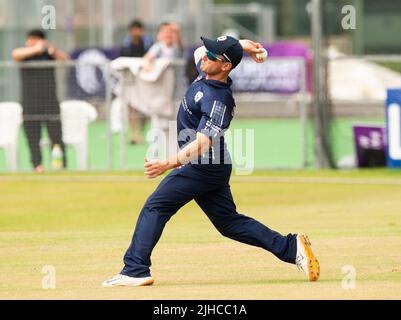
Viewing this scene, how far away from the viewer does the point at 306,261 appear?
10891 mm

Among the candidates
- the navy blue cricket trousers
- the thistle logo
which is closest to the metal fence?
the thistle logo

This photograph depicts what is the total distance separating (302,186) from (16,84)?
11.1 m

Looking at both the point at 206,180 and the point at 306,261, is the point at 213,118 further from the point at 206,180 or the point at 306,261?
the point at 306,261

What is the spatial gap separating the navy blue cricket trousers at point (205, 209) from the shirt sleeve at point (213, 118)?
0.51 m

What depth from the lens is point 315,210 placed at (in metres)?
16.6

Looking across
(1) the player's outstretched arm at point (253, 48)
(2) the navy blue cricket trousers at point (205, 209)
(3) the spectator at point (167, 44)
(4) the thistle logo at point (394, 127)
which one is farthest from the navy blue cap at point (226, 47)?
(3) the spectator at point (167, 44)

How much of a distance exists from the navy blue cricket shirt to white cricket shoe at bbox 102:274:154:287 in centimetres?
103

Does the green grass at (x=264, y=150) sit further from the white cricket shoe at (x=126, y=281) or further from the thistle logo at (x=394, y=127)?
the white cricket shoe at (x=126, y=281)

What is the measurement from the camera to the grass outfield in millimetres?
10516

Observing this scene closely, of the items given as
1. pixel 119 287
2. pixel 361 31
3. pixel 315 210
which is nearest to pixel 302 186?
pixel 315 210

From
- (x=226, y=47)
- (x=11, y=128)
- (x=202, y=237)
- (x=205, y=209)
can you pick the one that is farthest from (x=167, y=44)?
(x=226, y=47)

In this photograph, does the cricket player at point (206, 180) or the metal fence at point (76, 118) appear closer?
the cricket player at point (206, 180)

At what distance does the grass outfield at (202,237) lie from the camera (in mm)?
10516

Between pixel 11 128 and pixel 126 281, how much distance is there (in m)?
11.4
